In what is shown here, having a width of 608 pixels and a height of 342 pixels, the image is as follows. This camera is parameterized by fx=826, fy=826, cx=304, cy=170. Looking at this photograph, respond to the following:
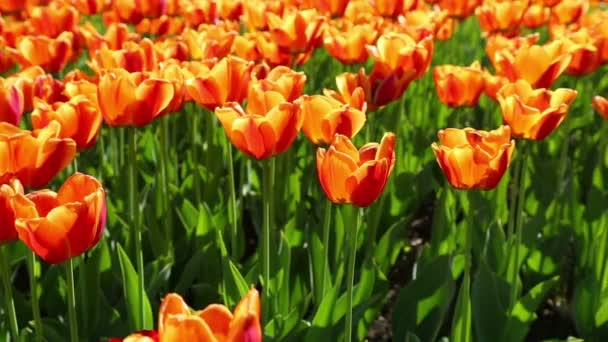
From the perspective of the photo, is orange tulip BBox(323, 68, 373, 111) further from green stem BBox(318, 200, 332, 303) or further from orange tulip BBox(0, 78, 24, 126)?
orange tulip BBox(0, 78, 24, 126)

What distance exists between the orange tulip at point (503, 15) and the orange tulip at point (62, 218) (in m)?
2.67

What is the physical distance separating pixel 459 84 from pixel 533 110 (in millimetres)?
632

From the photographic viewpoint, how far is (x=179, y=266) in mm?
2475

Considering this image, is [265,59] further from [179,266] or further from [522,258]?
[522,258]

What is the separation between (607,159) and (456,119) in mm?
569

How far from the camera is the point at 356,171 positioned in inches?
59.2

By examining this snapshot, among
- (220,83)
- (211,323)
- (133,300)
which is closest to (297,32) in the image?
(220,83)

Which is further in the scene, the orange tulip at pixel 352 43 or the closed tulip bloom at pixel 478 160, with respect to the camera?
the orange tulip at pixel 352 43

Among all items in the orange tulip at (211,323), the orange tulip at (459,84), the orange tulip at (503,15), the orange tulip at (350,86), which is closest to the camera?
the orange tulip at (211,323)

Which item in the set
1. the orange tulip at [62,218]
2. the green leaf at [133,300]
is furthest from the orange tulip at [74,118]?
the orange tulip at [62,218]

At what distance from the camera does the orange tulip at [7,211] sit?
4.60 ft

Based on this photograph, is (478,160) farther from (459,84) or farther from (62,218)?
(459,84)

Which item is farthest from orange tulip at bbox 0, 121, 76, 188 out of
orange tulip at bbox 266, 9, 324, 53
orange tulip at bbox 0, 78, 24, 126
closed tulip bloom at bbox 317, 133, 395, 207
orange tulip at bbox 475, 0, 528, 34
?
orange tulip at bbox 475, 0, 528, 34

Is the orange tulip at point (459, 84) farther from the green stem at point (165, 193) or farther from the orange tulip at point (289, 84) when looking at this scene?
the green stem at point (165, 193)
